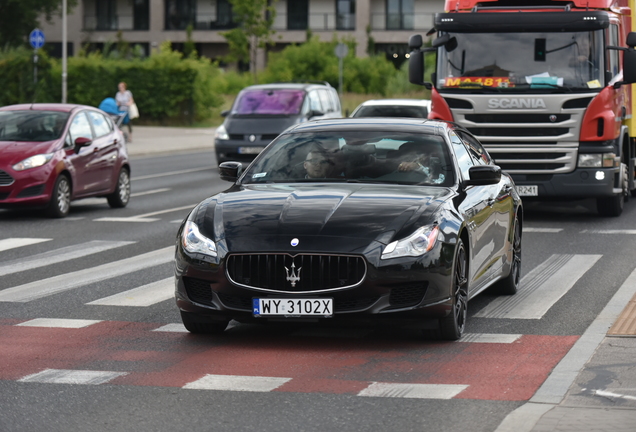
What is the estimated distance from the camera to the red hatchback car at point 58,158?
17156mm

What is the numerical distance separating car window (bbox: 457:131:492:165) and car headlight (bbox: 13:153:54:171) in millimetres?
8154

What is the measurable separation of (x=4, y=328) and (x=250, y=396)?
9.32 feet

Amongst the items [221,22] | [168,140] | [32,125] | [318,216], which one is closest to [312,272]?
[318,216]

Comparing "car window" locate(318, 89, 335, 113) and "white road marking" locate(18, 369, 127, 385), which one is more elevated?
"car window" locate(318, 89, 335, 113)

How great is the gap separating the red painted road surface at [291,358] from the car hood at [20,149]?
27.5ft

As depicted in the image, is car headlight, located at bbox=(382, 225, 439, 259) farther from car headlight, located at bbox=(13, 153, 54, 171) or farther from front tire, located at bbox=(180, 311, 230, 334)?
car headlight, located at bbox=(13, 153, 54, 171)

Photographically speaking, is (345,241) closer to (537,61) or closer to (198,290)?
(198,290)

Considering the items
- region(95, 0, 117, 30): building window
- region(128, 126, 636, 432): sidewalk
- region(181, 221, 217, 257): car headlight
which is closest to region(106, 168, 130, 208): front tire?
region(128, 126, 636, 432): sidewalk

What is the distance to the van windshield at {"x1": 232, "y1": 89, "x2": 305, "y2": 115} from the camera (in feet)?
94.7

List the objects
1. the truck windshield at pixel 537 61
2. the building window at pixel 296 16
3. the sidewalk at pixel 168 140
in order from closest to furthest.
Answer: the truck windshield at pixel 537 61, the sidewalk at pixel 168 140, the building window at pixel 296 16

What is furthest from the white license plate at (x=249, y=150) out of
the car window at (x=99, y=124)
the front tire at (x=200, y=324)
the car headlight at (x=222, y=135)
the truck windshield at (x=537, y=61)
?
the front tire at (x=200, y=324)

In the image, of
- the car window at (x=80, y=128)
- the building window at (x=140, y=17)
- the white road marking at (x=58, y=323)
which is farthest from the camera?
the building window at (x=140, y=17)

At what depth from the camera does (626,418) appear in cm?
620

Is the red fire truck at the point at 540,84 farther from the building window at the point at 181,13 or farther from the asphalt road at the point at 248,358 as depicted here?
the building window at the point at 181,13
